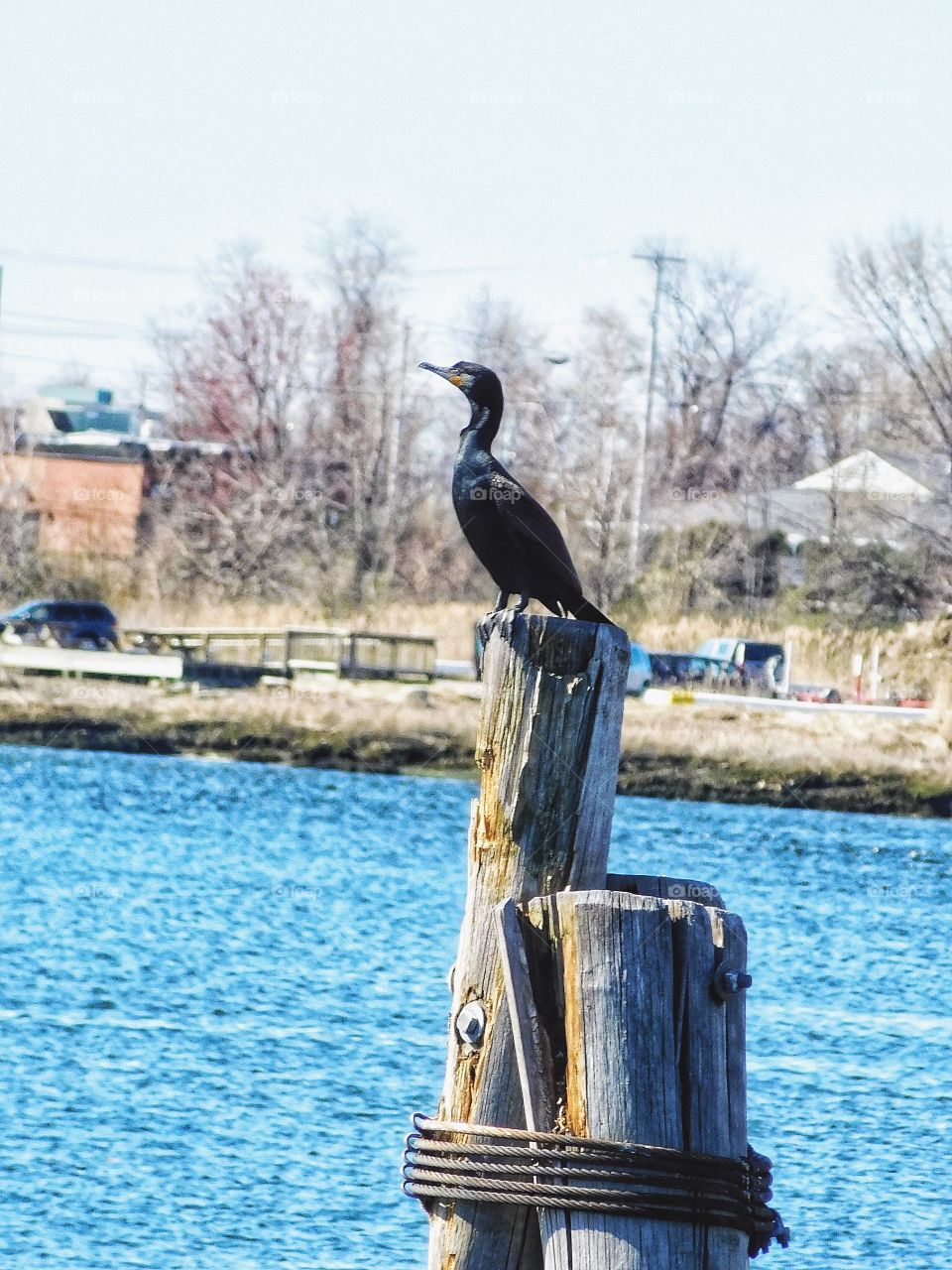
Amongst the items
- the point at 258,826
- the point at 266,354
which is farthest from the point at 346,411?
the point at 258,826

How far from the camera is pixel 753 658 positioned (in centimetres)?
4500

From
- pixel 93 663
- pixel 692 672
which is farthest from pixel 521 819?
pixel 692 672

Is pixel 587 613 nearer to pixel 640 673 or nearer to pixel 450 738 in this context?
pixel 450 738

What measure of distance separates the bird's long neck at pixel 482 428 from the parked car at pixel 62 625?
3954 centimetres

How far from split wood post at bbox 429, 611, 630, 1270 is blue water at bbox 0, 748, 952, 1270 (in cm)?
519

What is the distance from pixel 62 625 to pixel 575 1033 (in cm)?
4217

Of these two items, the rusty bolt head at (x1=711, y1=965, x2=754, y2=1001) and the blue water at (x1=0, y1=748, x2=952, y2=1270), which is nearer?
the rusty bolt head at (x1=711, y1=965, x2=754, y2=1001)

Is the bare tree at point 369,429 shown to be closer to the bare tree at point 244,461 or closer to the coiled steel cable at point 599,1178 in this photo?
the bare tree at point 244,461

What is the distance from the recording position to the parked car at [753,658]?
43594mm

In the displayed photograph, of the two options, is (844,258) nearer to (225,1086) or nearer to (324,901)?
(324,901)

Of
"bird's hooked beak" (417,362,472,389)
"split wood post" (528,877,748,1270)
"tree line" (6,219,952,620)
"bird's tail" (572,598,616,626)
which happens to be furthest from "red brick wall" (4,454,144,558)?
"split wood post" (528,877,748,1270)

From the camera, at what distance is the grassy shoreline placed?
37094 millimetres

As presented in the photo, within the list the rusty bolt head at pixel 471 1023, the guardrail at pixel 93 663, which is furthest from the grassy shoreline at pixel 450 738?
the rusty bolt head at pixel 471 1023

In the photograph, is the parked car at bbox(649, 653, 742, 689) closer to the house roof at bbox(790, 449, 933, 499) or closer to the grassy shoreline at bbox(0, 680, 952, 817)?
the grassy shoreline at bbox(0, 680, 952, 817)
